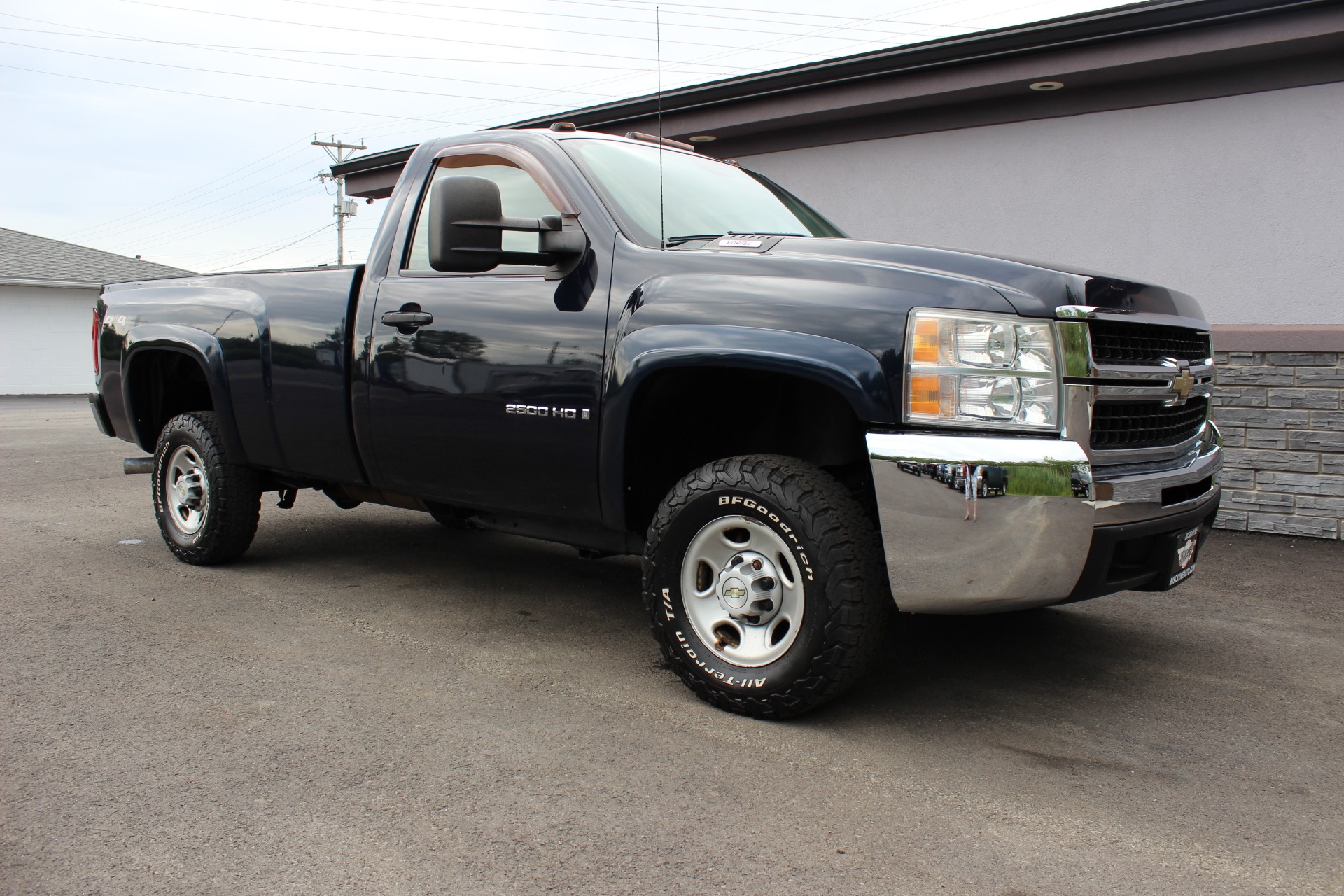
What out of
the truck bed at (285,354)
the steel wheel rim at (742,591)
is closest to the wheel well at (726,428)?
the steel wheel rim at (742,591)

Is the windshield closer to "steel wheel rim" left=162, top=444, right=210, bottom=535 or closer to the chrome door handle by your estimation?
the chrome door handle

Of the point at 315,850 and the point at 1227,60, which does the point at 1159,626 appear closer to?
the point at 315,850

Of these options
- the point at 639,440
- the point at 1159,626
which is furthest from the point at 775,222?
the point at 1159,626

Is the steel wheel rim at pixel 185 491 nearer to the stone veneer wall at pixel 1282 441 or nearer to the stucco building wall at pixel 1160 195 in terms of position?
the stucco building wall at pixel 1160 195

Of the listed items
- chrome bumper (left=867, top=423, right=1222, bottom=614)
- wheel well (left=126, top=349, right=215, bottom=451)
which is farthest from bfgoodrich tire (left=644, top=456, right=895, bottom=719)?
wheel well (left=126, top=349, right=215, bottom=451)

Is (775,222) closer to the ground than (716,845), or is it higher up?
higher up

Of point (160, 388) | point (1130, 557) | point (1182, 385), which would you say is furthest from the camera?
point (160, 388)

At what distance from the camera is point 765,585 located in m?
3.51

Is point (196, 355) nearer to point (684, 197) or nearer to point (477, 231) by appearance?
point (477, 231)

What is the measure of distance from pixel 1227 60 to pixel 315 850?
26.1ft

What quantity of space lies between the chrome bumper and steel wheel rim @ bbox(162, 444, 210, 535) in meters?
3.92

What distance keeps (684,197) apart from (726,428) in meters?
1.00

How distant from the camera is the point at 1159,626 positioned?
4.80 meters

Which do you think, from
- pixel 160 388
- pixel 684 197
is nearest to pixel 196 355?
pixel 160 388
